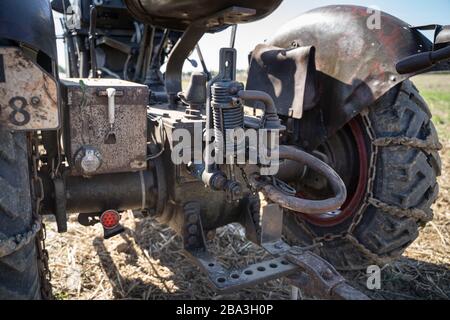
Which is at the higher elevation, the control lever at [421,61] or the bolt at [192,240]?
the control lever at [421,61]

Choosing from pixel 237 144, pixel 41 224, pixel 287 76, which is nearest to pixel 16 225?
pixel 41 224

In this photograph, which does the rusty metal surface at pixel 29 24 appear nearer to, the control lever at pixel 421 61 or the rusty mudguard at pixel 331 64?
the rusty mudguard at pixel 331 64

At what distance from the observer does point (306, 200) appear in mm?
1754

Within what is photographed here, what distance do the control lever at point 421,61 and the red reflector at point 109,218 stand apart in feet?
5.72

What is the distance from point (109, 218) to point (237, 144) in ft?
3.05

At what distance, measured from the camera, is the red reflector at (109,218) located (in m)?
2.32

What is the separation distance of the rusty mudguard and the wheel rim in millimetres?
171

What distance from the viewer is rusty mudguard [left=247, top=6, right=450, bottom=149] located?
2.36 metres

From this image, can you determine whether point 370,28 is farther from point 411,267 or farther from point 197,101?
point 411,267

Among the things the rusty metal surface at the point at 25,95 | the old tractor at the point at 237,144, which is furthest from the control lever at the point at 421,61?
the rusty metal surface at the point at 25,95

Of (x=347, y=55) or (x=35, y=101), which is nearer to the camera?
(x=35, y=101)

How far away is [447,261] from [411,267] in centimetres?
35

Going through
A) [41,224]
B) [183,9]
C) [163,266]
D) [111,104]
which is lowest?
[163,266]

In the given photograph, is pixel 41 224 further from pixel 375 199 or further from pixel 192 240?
pixel 375 199
